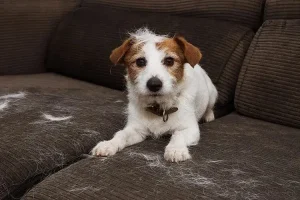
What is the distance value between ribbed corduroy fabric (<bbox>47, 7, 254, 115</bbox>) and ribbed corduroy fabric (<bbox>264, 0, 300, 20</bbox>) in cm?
12

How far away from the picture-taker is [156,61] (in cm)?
140

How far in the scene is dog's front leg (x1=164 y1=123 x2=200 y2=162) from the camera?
3.90ft

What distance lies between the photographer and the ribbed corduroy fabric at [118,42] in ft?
5.98

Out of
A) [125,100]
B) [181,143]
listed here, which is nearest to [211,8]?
[125,100]

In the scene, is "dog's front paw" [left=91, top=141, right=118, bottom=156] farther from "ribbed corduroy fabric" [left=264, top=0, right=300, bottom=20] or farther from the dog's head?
"ribbed corduroy fabric" [left=264, top=0, right=300, bottom=20]

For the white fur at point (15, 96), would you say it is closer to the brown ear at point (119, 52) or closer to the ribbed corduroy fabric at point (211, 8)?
the brown ear at point (119, 52)

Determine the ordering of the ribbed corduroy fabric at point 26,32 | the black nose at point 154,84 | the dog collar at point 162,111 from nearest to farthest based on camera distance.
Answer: the black nose at point 154,84 → the dog collar at point 162,111 → the ribbed corduroy fabric at point 26,32

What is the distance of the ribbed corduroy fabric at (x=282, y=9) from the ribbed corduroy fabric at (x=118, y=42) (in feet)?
0.41

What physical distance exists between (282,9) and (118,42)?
80 cm

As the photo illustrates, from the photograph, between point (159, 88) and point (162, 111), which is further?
point (162, 111)

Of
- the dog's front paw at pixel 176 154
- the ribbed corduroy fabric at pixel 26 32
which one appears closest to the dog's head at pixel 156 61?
the dog's front paw at pixel 176 154

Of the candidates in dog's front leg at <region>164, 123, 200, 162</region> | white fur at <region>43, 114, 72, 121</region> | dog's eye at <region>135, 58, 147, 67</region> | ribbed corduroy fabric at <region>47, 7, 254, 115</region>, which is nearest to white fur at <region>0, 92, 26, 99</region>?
white fur at <region>43, 114, 72, 121</region>

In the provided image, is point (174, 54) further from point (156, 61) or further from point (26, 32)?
point (26, 32)

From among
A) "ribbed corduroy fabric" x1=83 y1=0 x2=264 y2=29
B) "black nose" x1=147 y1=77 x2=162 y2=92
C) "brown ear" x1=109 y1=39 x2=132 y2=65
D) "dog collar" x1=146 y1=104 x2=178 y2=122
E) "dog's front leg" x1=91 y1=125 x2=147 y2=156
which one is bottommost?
"dog's front leg" x1=91 y1=125 x2=147 y2=156
